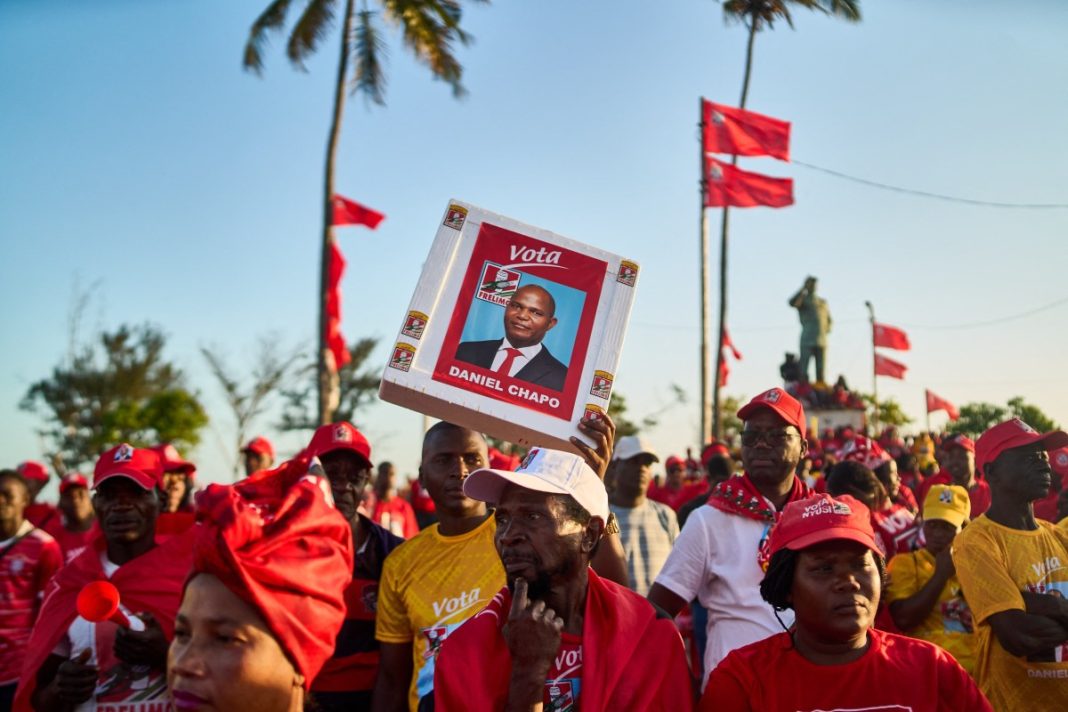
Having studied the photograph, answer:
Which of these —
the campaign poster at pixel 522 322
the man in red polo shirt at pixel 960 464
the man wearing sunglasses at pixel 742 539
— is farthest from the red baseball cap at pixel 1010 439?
the man in red polo shirt at pixel 960 464

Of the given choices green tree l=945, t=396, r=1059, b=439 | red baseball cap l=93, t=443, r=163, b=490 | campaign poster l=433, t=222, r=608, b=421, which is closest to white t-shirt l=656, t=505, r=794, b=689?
campaign poster l=433, t=222, r=608, b=421

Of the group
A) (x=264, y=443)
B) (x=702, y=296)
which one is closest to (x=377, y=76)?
(x=702, y=296)

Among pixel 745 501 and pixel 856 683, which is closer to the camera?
pixel 856 683

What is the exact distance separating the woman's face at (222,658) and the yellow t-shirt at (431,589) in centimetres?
147

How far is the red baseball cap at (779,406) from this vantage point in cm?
405

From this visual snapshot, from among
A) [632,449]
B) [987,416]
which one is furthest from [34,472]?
[987,416]

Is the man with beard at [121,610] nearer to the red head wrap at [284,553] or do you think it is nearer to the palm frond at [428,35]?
the red head wrap at [284,553]

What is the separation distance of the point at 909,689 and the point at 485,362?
1843 mm

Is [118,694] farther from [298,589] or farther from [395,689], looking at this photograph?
[298,589]

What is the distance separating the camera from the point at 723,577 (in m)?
3.85

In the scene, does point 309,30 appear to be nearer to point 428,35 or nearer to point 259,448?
point 428,35

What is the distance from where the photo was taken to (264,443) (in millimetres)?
8531

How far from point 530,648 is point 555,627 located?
86 millimetres

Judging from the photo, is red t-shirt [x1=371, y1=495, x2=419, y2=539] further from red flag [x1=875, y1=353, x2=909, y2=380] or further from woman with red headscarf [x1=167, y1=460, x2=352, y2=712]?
red flag [x1=875, y1=353, x2=909, y2=380]
